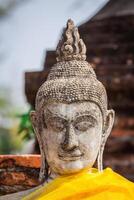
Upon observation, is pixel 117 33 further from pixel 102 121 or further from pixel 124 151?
pixel 102 121

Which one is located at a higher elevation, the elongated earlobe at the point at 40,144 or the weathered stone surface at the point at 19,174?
the elongated earlobe at the point at 40,144

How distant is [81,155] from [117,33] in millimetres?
6137

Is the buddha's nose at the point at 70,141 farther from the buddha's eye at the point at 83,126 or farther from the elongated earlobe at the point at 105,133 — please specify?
the elongated earlobe at the point at 105,133

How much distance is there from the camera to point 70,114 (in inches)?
161

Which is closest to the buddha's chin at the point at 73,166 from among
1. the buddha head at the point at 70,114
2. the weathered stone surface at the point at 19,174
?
the buddha head at the point at 70,114

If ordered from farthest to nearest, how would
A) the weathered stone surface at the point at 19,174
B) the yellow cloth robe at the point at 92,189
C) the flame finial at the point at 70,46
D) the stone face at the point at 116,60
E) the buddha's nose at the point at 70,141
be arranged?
the stone face at the point at 116,60 → the weathered stone surface at the point at 19,174 → the flame finial at the point at 70,46 → the buddha's nose at the point at 70,141 → the yellow cloth robe at the point at 92,189

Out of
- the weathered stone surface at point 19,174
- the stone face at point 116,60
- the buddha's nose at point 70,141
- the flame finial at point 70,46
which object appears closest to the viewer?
the buddha's nose at point 70,141

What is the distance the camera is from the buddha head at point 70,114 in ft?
13.4

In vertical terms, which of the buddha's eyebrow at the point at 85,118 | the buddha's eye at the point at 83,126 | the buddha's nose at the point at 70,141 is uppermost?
the buddha's eyebrow at the point at 85,118

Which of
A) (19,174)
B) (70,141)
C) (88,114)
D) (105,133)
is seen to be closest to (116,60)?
(19,174)

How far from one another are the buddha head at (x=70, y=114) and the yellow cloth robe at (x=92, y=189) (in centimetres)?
13

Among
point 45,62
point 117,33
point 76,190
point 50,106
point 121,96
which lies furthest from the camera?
point 117,33

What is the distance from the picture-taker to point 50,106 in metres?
4.17

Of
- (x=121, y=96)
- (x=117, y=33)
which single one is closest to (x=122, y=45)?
(x=117, y=33)
